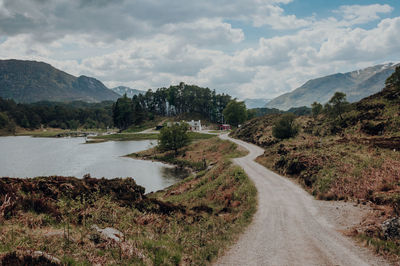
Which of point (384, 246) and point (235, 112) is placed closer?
point (384, 246)

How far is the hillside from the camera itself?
1364 cm

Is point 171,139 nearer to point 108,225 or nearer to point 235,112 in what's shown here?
point 235,112

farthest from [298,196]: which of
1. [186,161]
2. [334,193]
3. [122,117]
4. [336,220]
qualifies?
[122,117]

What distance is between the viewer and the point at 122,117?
189125 mm

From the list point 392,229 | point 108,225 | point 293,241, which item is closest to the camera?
point 392,229

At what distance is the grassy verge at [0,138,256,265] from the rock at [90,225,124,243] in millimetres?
75

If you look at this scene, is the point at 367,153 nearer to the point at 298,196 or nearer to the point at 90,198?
the point at 298,196

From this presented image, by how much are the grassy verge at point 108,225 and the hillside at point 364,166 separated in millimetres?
6932

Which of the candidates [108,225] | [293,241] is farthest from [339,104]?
[108,225]

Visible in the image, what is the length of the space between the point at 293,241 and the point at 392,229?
4625 millimetres

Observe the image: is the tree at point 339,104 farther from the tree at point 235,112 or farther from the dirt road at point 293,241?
the tree at point 235,112

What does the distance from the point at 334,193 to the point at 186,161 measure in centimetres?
5044

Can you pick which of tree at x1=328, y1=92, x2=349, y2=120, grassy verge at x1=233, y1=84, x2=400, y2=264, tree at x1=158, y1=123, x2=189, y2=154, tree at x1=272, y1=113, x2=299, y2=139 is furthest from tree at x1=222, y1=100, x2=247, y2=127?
grassy verge at x1=233, y1=84, x2=400, y2=264

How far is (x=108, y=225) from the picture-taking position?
39.9 ft
